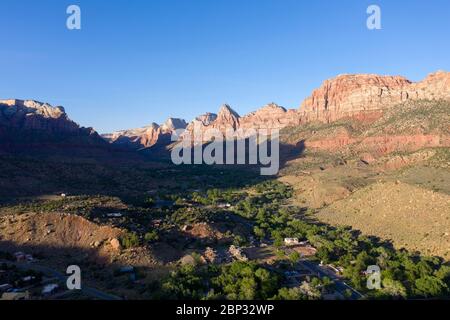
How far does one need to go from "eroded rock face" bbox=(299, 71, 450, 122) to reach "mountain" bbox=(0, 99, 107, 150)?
3828 inches

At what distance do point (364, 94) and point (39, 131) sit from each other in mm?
127269

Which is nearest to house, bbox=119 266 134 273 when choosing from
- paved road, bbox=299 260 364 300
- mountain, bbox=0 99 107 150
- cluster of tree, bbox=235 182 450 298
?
paved road, bbox=299 260 364 300

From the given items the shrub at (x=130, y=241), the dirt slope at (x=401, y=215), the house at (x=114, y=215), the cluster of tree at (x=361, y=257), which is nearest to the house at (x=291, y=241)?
the cluster of tree at (x=361, y=257)

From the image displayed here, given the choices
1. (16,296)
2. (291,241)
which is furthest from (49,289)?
(291,241)

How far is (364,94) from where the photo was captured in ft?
527

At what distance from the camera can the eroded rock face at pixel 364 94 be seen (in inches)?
5394

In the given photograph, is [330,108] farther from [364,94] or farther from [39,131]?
[39,131]

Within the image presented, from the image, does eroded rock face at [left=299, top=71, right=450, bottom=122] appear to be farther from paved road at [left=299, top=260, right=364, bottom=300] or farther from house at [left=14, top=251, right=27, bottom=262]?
house at [left=14, top=251, right=27, bottom=262]

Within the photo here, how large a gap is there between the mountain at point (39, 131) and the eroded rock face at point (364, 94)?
319 ft

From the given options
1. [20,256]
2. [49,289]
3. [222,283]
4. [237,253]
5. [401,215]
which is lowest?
[49,289]

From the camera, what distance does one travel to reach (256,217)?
223 feet

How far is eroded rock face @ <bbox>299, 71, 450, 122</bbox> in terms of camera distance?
137000 mm
